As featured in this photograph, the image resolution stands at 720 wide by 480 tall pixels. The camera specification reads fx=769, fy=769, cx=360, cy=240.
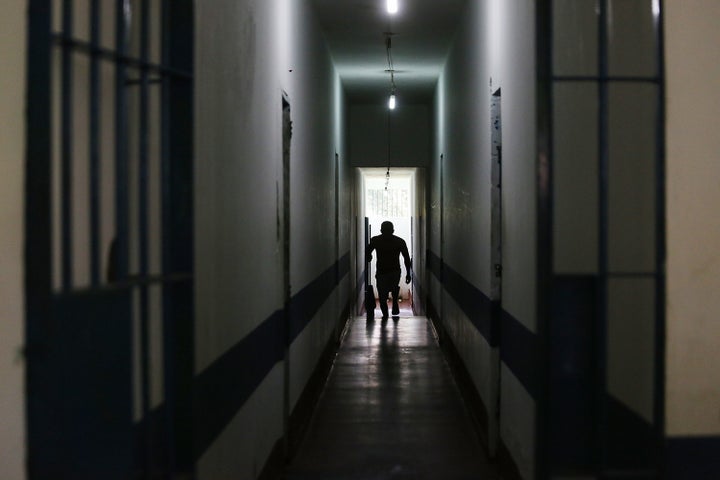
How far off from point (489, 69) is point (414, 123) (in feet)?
21.7

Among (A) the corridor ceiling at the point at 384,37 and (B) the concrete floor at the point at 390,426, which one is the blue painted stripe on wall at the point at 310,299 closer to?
(B) the concrete floor at the point at 390,426

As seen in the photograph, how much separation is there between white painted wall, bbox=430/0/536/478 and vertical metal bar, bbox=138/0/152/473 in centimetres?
194

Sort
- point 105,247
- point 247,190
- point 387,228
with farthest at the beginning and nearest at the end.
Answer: point 387,228
point 247,190
point 105,247

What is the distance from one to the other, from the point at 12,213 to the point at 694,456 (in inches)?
93.0

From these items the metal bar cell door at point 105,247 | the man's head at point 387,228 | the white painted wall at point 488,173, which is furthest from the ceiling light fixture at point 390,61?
the metal bar cell door at point 105,247

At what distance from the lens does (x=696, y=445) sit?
2.71m

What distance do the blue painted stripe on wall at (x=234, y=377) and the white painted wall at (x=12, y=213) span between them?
53cm

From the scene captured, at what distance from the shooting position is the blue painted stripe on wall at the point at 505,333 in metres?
3.55

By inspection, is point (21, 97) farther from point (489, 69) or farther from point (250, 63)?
point (489, 69)

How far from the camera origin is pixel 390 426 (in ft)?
18.1

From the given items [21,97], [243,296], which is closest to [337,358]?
[243,296]

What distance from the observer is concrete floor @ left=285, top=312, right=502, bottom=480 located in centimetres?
460

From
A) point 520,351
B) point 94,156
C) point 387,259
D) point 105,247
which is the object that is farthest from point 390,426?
point 387,259

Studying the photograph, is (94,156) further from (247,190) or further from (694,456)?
(694,456)
